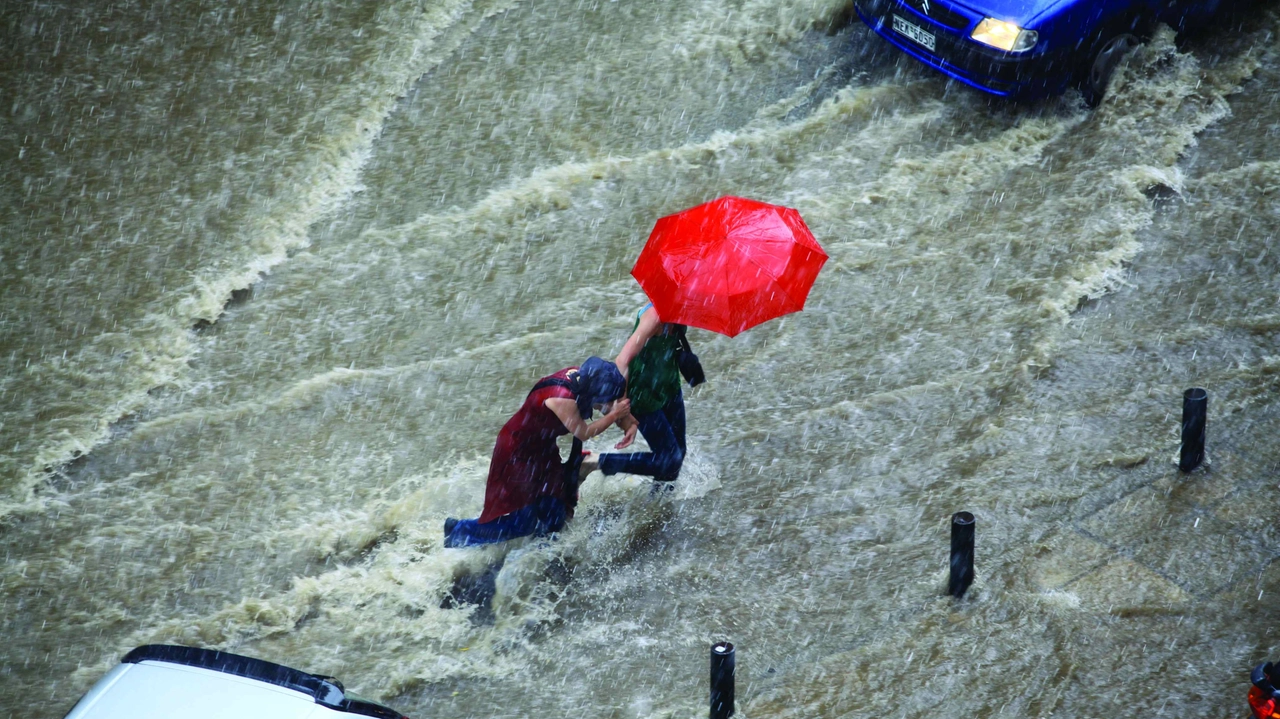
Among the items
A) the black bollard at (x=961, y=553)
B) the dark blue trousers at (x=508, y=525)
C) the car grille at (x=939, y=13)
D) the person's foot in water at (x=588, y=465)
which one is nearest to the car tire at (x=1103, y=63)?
the car grille at (x=939, y=13)

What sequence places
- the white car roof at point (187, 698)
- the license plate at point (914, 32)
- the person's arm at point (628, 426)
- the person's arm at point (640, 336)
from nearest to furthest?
the white car roof at point (187, 698)
the person's arm at point (640, 336)
the person's arm at point (628, 426)
the license plate at point (914, 32)

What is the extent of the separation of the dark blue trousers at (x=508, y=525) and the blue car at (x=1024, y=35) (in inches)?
226

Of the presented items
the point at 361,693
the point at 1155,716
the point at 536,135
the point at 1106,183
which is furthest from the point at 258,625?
the point at 1106,183

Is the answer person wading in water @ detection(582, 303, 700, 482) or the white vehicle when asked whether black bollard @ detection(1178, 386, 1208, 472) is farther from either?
Answer: the white vehicle

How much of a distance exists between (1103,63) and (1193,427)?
476 centimetres

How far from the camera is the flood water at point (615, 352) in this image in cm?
556

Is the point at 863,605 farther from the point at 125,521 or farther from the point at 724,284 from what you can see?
the point at 125,521

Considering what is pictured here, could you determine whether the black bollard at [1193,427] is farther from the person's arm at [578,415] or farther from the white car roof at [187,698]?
the white car roof at [187,698]

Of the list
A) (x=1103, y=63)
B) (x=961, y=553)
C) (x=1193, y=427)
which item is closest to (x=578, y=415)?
(x=961, y=553)

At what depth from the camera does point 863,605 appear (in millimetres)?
5719

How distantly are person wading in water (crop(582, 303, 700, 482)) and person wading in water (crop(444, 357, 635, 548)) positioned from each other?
11 cm

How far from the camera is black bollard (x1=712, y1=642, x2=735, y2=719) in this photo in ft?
15.7

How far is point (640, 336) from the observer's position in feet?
17.6

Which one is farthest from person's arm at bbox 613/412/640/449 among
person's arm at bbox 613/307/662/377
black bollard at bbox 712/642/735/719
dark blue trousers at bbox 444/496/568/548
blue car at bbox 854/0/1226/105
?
A: blue car at bbox 854/0/1226/105
